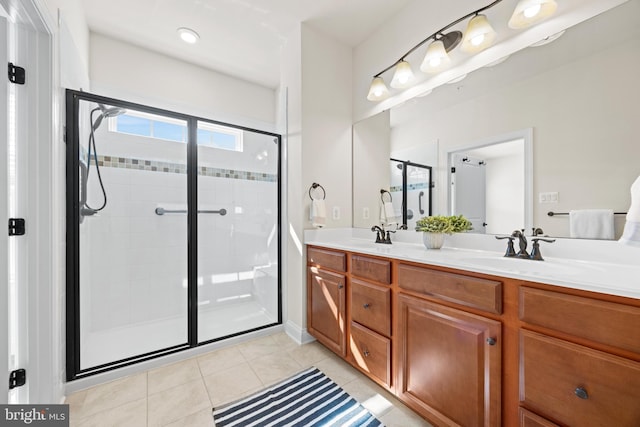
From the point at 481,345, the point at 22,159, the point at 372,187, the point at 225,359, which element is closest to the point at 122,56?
A: the point at 22,159

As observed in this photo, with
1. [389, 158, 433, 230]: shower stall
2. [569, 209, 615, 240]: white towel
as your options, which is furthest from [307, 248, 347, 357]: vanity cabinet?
[569, 209, 615, 240]: white towel

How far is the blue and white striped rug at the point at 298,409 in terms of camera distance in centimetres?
132

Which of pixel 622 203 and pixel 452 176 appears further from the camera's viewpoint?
pixel 452 176

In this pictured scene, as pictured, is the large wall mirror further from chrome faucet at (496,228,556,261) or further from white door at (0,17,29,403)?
white door at (0,17,29,403)

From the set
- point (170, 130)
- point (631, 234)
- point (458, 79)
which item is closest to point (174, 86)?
point (170, 130)

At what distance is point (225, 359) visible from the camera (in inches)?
Result: 75.0

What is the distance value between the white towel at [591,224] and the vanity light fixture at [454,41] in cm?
98

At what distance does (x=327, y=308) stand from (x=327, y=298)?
0.24 feet

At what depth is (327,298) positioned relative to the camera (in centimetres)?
190

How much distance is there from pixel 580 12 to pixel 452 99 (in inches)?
24.8

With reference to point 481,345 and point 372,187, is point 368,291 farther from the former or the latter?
point 372,187

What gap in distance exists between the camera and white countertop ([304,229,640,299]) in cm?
80

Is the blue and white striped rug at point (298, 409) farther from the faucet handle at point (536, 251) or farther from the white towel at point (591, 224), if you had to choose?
the white towel at point (591, 224)

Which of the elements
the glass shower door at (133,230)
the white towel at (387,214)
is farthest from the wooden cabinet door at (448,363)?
the glass shower door at (133,230)
